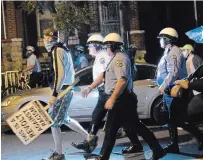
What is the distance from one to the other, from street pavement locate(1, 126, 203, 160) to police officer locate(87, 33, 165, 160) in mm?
740

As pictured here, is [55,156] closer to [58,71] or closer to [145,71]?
[58,71]

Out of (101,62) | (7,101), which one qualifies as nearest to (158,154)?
(101,62)

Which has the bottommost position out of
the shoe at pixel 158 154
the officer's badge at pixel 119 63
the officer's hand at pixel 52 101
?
the shoe at pixel 158 154

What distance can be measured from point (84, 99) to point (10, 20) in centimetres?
912

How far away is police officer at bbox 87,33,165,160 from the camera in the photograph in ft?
18.6

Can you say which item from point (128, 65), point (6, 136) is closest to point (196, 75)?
point (128, 65)

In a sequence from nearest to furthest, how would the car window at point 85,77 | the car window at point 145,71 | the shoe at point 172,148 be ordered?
the shoe at point 172,148 → the car window at point 85,77 → the car window at point 145,71

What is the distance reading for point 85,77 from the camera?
9617 millimetres

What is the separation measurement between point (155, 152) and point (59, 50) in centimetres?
199

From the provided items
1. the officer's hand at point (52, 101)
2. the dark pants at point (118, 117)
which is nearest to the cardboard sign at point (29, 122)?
the officer's hand at point (52, 101)

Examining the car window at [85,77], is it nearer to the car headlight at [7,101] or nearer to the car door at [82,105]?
the car door at [82,105]

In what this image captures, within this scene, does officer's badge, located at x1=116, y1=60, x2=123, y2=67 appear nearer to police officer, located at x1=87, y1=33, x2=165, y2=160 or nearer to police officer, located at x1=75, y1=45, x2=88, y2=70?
police officer, located at x1=87, y1=33, x2=165, y2=160

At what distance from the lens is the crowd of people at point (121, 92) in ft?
18.8

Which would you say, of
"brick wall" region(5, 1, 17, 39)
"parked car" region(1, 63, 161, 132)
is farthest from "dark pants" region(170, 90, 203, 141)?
"brick wall" region(5, 1, 17, 39)
